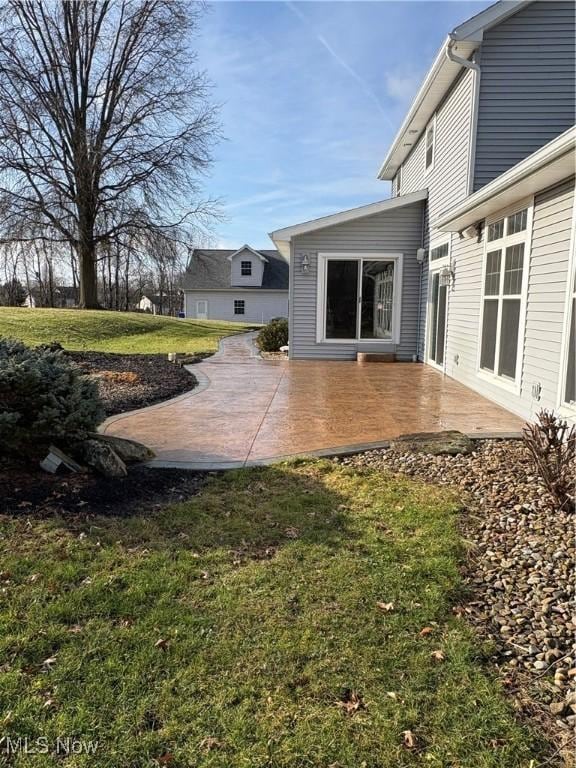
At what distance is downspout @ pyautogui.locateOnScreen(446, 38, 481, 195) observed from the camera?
8.16 m

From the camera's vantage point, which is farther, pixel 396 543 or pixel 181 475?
pixel 181 475

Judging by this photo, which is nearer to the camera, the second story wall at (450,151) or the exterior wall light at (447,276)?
the second story wall at (450,151)

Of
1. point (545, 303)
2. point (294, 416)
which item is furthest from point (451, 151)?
point (294, 416)

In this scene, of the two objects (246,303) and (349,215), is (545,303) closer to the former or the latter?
(349,215)

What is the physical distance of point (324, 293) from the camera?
12.5 meters

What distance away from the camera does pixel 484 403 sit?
24.0ft

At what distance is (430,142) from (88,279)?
16931 millimetres

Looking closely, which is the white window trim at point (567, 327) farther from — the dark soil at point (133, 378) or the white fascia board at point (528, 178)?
the dark soil at point (133, 378)

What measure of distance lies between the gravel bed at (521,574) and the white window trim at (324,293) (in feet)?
26.8

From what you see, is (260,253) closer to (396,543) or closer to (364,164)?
(364,164)

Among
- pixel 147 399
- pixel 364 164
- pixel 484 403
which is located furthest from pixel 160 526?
pixel 364 164

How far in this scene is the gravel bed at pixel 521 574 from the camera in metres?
2.06

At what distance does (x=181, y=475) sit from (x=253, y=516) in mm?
1056

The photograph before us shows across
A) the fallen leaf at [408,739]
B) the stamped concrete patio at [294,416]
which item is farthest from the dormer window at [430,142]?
the fallen leaf at [408,739]
